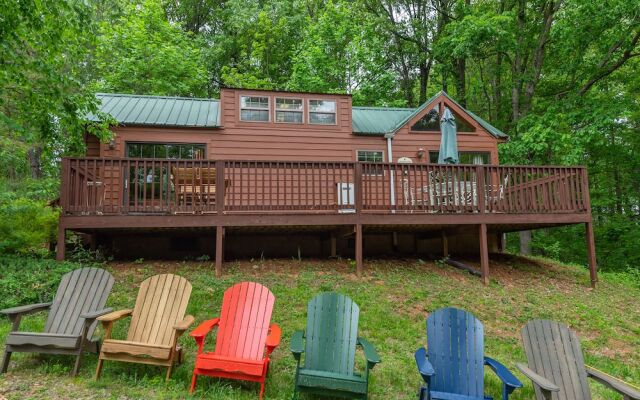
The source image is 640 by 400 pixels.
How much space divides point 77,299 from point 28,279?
6.44 ft

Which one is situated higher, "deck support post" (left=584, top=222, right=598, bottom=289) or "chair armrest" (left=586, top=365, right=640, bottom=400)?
"deck support post" (left=584, top=222, right=598, bottom=289)

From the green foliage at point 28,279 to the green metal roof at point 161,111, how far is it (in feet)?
13.0

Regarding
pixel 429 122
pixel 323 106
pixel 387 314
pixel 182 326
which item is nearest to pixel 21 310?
pixel 182 326

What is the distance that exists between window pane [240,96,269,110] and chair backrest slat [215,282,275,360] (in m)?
6.76

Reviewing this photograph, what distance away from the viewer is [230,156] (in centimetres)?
990

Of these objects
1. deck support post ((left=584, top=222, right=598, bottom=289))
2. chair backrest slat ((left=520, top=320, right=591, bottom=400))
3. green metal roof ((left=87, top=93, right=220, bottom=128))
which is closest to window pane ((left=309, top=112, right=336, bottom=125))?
green metal roof ((left=87, top=93, right=220, bottom=128))

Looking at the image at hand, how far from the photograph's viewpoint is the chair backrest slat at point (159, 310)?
3.99 metres

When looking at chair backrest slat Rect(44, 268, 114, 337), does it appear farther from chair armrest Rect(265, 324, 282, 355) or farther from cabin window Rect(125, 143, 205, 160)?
cabin window Rect(125, 143, 205, 160)

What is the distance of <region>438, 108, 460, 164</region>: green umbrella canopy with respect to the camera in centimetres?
916

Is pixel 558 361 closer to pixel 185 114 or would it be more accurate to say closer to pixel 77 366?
pixel 77 366

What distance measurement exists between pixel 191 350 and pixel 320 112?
730 cm

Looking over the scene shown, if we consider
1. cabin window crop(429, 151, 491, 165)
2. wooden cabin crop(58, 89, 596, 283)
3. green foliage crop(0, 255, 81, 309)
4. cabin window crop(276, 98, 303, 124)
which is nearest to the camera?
green foliage crop(0, 255, 81, 309)

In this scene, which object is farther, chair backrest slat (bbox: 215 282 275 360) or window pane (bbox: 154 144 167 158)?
window pane (bbox: 154 144 167 158)

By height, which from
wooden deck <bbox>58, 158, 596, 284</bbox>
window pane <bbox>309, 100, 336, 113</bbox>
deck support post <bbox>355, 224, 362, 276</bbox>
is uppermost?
window pane <bbox>309, 100, 336, 113</bbox>
